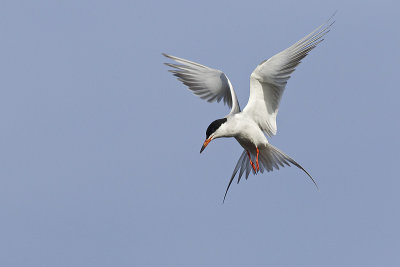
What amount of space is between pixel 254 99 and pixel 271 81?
1.34 ft

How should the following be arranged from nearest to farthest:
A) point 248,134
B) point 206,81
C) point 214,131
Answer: point 214,131, point 248,134, point 206,81

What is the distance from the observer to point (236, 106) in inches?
538

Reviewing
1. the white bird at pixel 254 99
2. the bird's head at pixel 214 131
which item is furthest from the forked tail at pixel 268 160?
the bird's head at pixel 214 131

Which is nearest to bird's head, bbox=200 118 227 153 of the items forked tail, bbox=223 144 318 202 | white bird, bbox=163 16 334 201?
white bird, bbox=163 16 334 201

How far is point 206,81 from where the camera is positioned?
14.3 meters

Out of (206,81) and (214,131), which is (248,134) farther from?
(206,81)

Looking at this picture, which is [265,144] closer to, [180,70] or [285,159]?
[285,159]

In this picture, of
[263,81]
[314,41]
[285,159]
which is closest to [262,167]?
[285,159]

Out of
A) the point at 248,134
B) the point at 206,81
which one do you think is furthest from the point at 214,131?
the point at 206,81

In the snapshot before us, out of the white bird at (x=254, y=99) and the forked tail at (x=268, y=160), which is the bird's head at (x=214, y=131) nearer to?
the white bird at (x=254, y=99)

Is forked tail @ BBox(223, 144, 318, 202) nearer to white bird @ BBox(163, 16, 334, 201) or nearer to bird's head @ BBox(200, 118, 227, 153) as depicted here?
white bird @ BBox(163, 16, 334, 201)

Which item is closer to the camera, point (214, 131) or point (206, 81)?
point (214, 131)

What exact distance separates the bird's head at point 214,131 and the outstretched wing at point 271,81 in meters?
0.75

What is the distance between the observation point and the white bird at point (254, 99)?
12898mm
